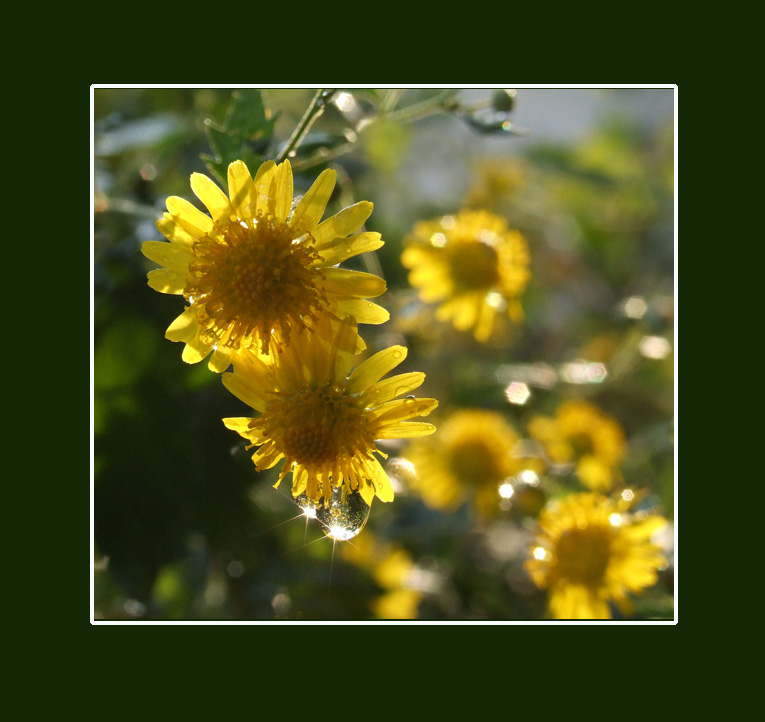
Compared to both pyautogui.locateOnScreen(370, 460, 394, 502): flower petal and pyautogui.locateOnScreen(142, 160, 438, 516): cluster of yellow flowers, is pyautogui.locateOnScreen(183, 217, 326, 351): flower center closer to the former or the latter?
pyautogui.locateOnScreen(142, 160, 438, 516): cluster of yellow flowers

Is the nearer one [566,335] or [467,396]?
[467,396]

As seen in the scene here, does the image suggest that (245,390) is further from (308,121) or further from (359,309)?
(308,121)

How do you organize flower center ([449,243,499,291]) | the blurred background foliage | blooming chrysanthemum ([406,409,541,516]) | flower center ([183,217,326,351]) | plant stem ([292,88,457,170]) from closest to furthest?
flower center ([183,217,326,351]) → plant stem ([292,88,457,170]) → the blurred background foliage → flower center ([449,243,499,291]) → blooming chrysanthemum ([406,409,541,516])

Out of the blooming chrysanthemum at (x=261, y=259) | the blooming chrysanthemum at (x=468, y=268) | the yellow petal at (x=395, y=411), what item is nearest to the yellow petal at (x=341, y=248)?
the blooming chrysanthemum at (x=261, y=259)

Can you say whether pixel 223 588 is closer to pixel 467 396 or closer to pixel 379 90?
pixel 467 396

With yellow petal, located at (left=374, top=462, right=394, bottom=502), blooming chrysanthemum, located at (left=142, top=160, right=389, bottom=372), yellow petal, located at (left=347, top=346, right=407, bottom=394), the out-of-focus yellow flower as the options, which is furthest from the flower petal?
the out-of-focus yellow flower

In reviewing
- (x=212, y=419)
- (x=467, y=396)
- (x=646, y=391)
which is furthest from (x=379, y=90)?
(x=646, y=391)

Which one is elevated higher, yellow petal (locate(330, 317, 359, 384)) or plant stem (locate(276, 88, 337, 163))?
plant stem (locate(276, 88, 337, 163))
